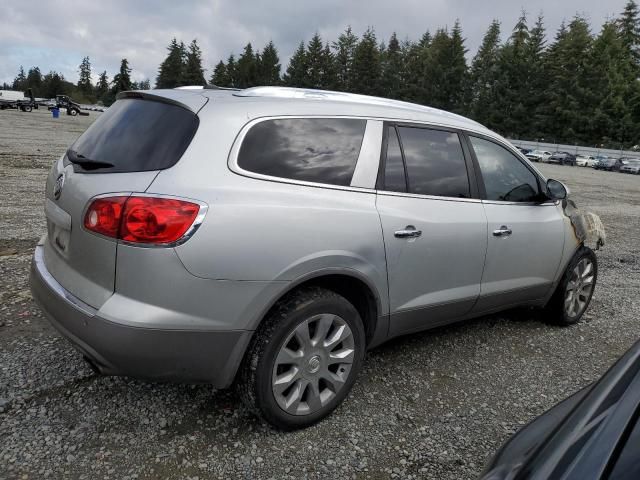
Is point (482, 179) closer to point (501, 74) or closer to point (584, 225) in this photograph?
point (584, 225)

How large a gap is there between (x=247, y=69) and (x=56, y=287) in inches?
4117

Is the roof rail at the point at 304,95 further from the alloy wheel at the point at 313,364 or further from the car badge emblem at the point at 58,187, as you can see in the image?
the alloy wheel at the point at 313,364

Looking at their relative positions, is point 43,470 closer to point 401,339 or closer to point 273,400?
point 273,400

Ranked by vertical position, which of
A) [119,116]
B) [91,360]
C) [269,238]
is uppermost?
[119,116]

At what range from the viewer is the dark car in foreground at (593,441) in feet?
3.25

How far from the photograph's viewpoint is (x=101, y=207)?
223 centimetres

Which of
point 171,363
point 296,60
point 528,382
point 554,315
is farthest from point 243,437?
point 296,60

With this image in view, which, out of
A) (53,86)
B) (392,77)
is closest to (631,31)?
(392,77)

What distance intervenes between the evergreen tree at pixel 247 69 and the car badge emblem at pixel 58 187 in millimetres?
99610

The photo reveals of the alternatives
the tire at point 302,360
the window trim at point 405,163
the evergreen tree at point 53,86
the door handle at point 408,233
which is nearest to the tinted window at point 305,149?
the window trim at point 405,163

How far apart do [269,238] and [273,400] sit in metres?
0.82

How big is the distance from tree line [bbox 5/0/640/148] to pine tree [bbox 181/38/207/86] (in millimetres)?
193

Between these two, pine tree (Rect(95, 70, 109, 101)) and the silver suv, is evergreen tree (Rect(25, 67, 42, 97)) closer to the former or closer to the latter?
pine tree (Rect(95, 70, 109, 101))

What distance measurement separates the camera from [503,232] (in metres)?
3.47
